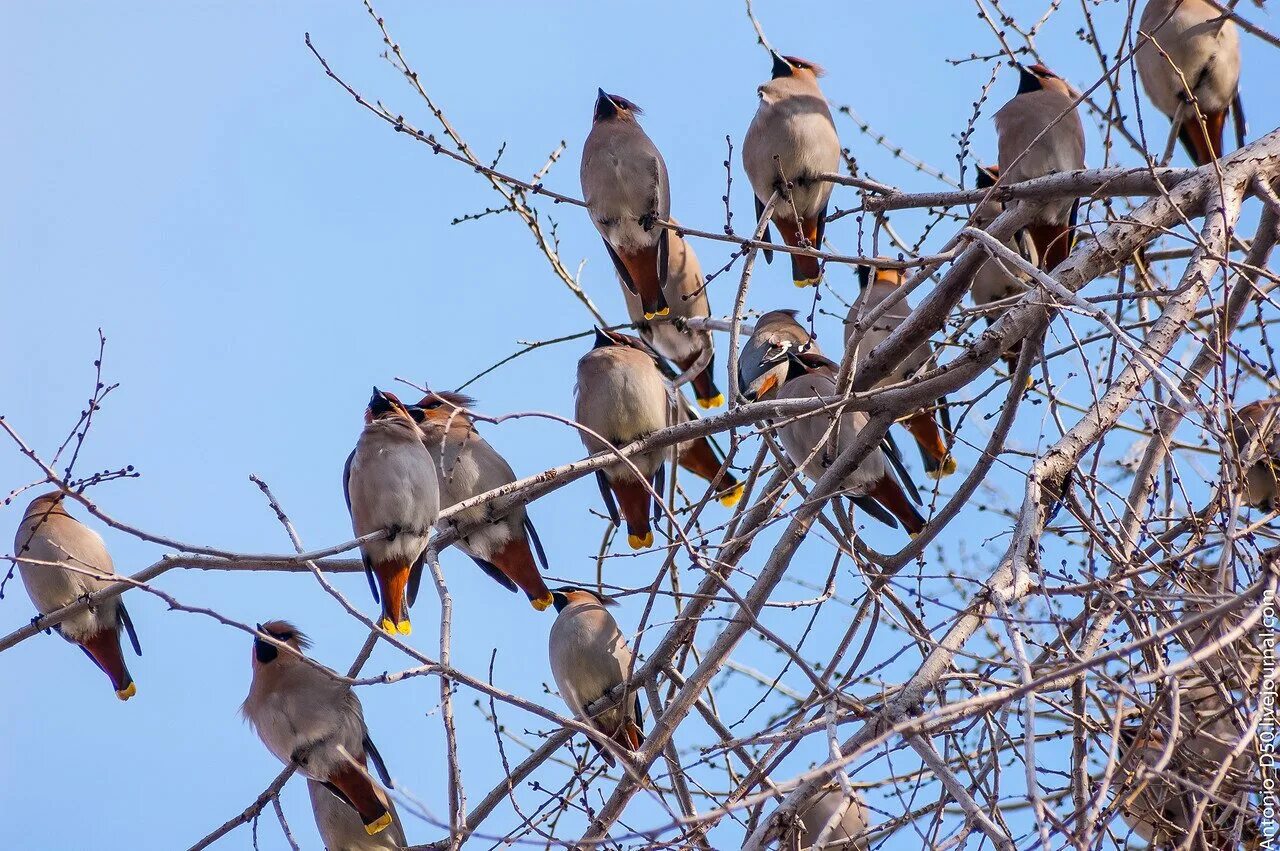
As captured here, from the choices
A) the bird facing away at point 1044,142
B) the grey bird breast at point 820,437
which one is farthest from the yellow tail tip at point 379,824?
the bird facing away at point 1044,142

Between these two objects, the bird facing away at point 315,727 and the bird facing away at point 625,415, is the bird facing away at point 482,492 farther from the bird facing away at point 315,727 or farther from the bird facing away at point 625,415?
the bird facing away at point 315,727

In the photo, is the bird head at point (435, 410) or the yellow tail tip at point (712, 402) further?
the yellow tail tip at point (712, 402)

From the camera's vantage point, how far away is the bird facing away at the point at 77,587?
650 cm

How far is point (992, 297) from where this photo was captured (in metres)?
5.80

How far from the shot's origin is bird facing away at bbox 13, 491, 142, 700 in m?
6.50

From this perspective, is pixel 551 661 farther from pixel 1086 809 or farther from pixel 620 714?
pixel 1086 809

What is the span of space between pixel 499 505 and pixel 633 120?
6.94 ft

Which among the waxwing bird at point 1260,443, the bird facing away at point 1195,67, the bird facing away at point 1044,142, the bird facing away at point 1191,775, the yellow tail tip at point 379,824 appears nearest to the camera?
the bird facing away at point 1191,775

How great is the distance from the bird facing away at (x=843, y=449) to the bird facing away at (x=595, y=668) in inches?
36.7

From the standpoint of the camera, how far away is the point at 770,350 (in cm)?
589

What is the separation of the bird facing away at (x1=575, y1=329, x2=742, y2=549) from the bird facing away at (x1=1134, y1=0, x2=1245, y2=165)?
2.07 m

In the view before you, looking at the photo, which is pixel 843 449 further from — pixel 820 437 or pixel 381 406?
pixel 381 406

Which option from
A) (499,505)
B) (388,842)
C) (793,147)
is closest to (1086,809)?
(499,505)

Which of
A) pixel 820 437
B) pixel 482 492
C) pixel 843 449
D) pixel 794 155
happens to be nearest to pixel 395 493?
pixel 482 492
